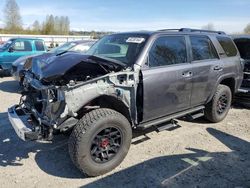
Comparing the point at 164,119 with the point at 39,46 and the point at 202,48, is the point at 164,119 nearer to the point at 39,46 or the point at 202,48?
the point at 202,48

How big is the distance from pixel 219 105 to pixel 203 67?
127cm

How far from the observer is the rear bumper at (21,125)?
3.84m

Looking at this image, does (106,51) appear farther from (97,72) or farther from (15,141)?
(15,141)

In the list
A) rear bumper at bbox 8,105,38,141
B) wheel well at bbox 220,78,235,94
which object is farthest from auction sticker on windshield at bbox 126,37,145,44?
wheel well at bbox 220,78,235,94

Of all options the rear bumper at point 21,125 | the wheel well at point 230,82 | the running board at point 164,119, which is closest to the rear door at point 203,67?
the running board at point 164,119

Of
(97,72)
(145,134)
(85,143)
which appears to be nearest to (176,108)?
(145,134)

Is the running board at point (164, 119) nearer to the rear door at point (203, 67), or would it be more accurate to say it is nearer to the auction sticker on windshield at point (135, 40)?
the rear door at point (203, 67)

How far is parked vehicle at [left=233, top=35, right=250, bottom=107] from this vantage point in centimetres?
739

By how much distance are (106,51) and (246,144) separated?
3.02 meters

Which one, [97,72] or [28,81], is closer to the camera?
[97,72]

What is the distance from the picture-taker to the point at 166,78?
15.4ft

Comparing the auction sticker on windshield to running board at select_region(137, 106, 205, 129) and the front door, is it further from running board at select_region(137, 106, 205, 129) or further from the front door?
the front door

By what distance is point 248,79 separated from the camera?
24.3ft

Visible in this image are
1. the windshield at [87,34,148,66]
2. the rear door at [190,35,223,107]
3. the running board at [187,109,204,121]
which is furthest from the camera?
the running board at [187,109,204,121]
